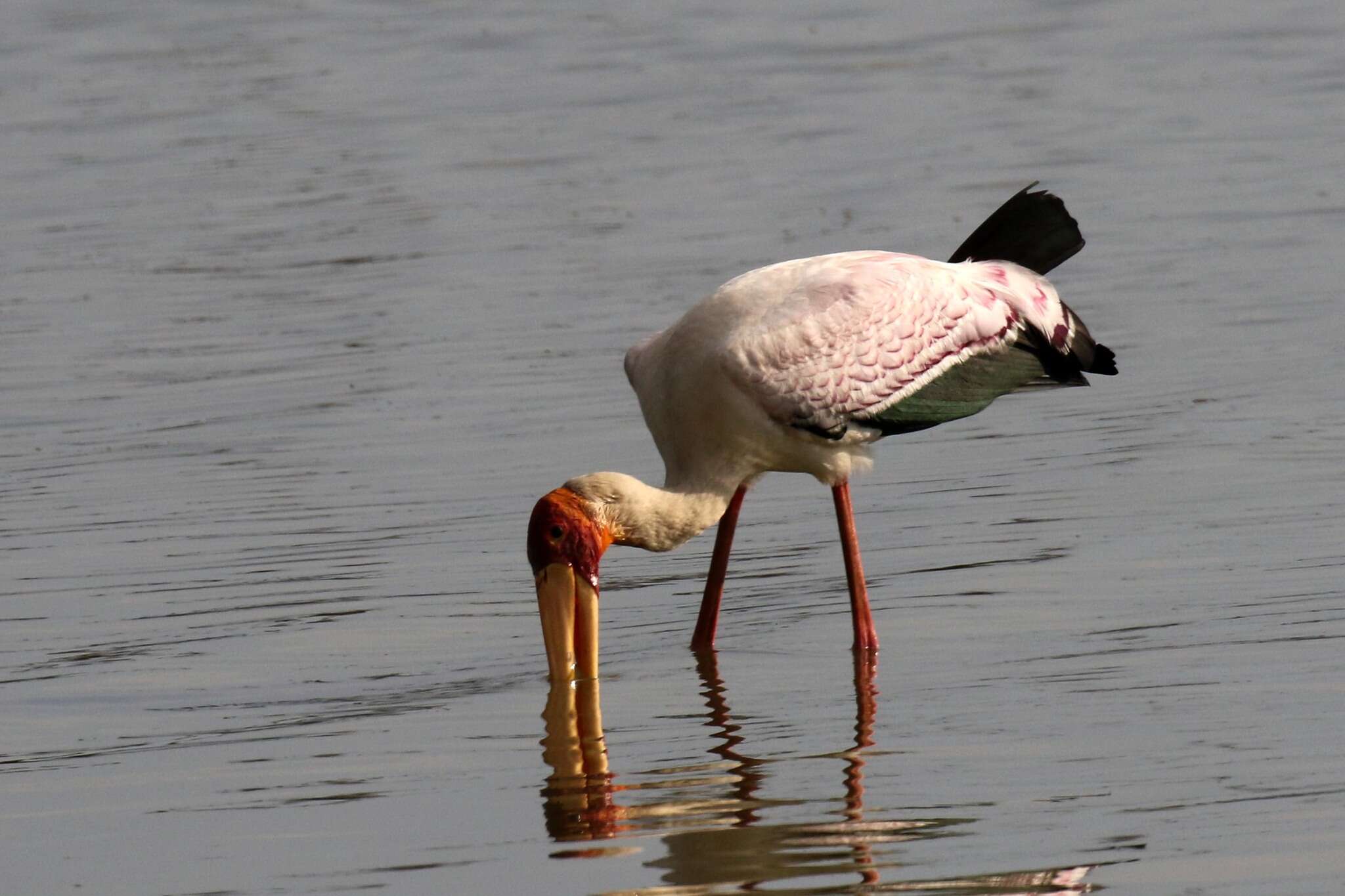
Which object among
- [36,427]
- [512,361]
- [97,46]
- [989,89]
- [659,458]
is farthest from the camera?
[97,46]

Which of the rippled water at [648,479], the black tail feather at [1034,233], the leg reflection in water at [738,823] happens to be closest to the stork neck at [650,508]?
the rippled water at [648,479]

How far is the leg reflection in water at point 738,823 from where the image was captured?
495 cm

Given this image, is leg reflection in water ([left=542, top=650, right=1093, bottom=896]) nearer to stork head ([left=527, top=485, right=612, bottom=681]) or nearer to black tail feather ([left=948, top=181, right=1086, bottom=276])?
stork head ([left=527, top=485, right=612, bottom=681])

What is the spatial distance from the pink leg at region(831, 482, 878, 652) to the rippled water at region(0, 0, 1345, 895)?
0.38 ft

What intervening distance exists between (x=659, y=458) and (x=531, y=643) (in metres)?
2.04

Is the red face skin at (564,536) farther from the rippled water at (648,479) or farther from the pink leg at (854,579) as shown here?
the pink leg at (854,579)

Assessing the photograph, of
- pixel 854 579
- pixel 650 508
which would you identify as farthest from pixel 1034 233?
pixel 650 508

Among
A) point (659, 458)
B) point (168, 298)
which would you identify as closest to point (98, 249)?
point (168, 298)

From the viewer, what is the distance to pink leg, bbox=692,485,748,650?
7039 millimetres

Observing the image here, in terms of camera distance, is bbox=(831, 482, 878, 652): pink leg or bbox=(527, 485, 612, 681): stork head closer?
bbox=(527, 485, 612, 681): stork head

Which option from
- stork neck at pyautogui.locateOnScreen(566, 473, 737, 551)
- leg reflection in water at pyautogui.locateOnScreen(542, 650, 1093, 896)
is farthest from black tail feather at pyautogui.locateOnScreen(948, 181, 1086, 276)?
leg reflection in water at pyautogui.locateOnScreen(542, 650, 1093, 896)

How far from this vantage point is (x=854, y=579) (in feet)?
22.8

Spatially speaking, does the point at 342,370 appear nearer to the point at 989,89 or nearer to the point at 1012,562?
the point at 1012,562

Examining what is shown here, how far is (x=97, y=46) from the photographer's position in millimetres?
20547
